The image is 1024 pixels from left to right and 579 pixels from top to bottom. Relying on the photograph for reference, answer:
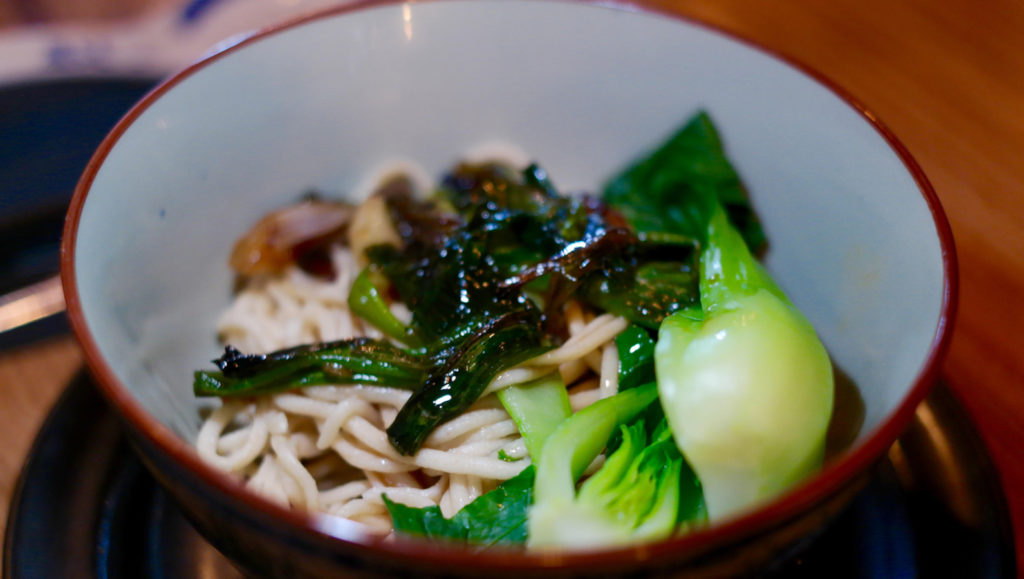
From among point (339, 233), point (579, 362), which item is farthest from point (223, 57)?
point (579, 362)

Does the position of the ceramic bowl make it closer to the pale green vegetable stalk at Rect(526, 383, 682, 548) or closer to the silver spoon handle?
the pale green vegetable stalk at Rect(526, 383, 682, 548)

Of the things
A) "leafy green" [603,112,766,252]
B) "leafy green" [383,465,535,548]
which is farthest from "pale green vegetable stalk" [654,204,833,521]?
"leafy green" [603,112,766,252]

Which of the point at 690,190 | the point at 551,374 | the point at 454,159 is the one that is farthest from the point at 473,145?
the point at 551,374

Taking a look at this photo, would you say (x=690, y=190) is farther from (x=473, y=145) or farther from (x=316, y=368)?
(x=316, y=368)

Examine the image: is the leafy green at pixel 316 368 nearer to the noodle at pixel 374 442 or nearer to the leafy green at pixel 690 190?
the noodle at pixel 374 442

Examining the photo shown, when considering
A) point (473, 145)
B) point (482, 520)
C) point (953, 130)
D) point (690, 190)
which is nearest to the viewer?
point (482, 520)

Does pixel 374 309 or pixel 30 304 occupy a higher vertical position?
pixel 374 309

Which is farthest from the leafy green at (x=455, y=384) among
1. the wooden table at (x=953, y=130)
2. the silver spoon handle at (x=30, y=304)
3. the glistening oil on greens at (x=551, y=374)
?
the silver spoon handle at (x=30, y=304)

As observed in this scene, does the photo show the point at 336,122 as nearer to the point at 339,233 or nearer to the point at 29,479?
the point at 339,233
